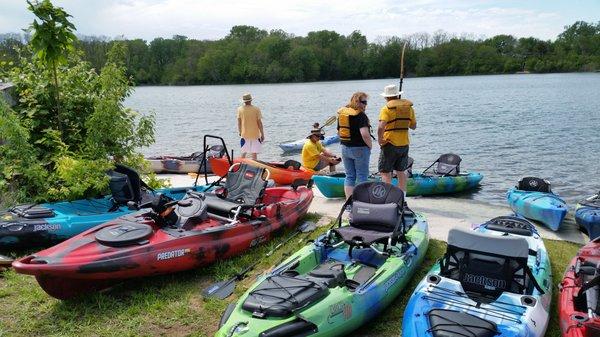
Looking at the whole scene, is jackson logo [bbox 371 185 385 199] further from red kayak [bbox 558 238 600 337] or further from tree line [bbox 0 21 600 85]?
tree line [bbox 0 21 600 85]

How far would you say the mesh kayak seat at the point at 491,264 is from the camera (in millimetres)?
5027

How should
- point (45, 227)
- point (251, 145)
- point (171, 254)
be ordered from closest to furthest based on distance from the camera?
point (171, 254), point (45, 227), point (251, 145)

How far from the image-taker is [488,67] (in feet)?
335

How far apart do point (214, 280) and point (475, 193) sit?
31.1 feet

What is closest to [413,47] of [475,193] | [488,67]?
[488,67]

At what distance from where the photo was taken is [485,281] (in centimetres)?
508

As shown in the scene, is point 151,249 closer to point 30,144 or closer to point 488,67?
point 30,144

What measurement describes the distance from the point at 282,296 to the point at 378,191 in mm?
2697

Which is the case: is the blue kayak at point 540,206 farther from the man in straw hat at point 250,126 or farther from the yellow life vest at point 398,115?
the man in straw hat at point 250,126

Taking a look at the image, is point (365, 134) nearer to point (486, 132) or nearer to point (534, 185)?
point (534, 185)

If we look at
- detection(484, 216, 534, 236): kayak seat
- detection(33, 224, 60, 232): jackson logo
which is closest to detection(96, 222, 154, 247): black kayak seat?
detection(33, 224, 60, 232): jackson logo

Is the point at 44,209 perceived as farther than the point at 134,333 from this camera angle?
Yes

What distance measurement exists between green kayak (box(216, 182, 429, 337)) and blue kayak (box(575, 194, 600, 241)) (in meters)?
3.26

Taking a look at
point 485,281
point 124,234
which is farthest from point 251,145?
point 485,281
